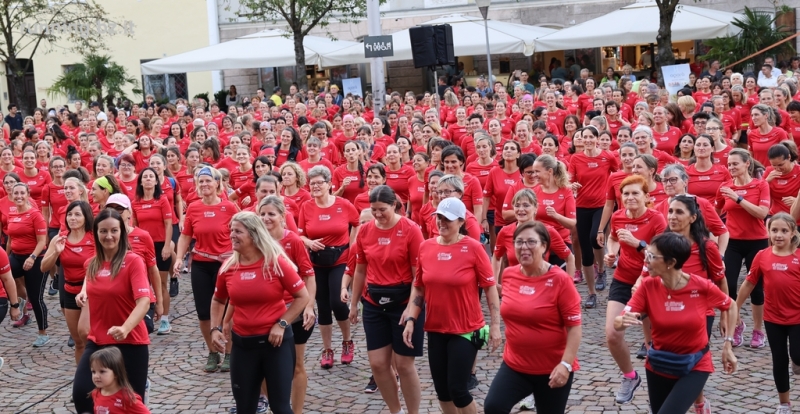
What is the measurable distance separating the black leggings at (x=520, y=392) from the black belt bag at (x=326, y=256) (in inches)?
117

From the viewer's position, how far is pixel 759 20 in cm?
2439

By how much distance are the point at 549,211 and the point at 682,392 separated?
11.0 ft

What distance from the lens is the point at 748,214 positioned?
9078 millimetres

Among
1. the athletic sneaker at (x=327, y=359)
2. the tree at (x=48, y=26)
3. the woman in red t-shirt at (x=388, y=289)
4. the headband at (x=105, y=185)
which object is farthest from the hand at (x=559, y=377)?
the tree at (x=48, y=26)

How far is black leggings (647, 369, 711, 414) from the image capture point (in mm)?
5961

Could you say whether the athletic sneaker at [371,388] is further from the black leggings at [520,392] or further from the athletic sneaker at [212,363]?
the black leggings at [520,392]

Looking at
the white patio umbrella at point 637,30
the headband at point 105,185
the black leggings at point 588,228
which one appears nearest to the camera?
the headband at point 105,185

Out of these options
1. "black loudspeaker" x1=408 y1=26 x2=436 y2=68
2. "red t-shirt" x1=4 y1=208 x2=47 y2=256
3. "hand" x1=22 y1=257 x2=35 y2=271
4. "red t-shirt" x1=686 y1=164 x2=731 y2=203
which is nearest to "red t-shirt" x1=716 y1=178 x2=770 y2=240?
"red t-shirt" x1=686 y1=164 x2=731 y2=203

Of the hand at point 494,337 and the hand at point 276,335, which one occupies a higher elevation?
the hand at point 276,335

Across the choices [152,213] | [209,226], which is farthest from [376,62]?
[209,226]

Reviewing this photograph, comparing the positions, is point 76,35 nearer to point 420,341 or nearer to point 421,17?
point 421,17

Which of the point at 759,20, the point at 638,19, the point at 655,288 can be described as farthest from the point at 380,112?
the point at 655,288

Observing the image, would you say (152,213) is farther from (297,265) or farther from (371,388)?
(297,265)

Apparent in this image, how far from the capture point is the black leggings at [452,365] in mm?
6617
